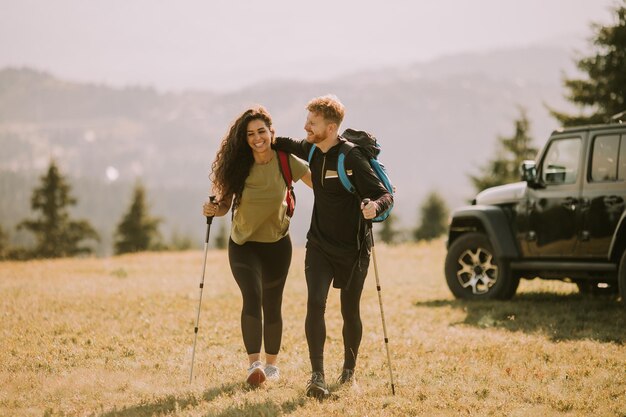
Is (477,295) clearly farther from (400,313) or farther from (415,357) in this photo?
(415,357)

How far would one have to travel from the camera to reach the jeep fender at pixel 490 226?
11555 millimetres

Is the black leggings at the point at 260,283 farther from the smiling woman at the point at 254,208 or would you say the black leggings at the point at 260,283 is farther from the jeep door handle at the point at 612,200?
the jeep door handle at the point at 612,200

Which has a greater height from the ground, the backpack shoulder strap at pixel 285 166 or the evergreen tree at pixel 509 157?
the evergreen tree at pixel 509 157

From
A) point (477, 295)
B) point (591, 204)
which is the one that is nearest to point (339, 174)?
point (591, 204)

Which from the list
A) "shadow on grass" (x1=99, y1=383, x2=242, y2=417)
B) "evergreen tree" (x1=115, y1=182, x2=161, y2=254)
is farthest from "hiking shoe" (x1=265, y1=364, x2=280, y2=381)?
"evergreen tree" (x1=115, y1=182, x2=161, y2=254)

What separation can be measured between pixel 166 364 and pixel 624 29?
70.9 feet

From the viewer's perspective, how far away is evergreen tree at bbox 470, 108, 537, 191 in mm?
47606

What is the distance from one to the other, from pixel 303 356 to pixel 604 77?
823 inches

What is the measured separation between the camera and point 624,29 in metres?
23.8

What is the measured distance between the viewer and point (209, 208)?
6883mm

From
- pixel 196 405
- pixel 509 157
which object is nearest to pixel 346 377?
pixel 196 405

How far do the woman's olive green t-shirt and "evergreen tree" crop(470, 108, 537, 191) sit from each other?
137 feet

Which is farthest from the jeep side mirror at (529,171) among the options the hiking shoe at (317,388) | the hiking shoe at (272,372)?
the hiking shoe at (317,388)

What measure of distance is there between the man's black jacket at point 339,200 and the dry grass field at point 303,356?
1353 mm
